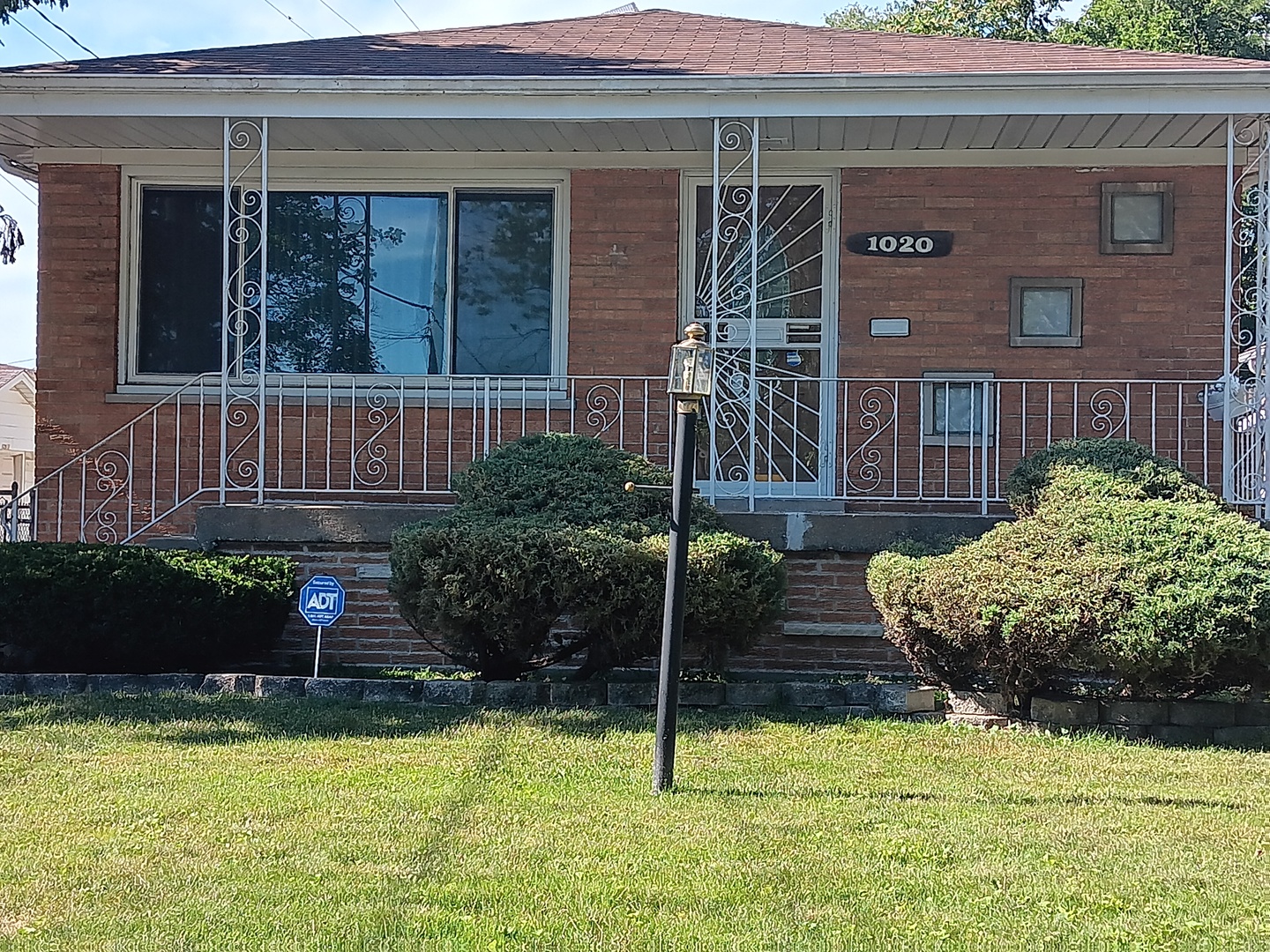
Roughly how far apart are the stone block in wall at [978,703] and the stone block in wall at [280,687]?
3382mm

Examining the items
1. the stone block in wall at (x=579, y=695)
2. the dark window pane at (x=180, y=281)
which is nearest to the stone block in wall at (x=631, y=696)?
the stone block in wall at (x=579, y=695)

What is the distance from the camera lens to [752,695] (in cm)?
728

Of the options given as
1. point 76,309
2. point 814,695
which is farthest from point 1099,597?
point 76,309

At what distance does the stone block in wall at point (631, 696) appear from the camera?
23.8 ft

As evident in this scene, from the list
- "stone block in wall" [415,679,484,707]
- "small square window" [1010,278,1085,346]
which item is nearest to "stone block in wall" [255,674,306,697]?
"stone block in wall" [415,679,484,707]

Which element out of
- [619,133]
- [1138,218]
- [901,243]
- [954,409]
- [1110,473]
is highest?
[619,133]

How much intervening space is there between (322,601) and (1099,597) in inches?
159

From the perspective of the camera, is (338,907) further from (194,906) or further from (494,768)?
(494,768)

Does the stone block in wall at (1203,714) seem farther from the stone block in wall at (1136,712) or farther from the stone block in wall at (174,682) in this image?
the stone block in wall at (174,682)

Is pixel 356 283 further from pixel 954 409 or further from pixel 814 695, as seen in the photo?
pixel 814 695

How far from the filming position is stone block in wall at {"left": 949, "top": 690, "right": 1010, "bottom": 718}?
7.03 m

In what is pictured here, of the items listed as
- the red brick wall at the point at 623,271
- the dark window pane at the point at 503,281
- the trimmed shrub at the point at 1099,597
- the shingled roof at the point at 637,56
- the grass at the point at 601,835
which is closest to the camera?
the grass at the point at 601,835

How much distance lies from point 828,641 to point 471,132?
13.7 ft

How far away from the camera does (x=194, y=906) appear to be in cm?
396
